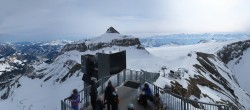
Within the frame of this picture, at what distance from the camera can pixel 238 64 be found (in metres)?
144

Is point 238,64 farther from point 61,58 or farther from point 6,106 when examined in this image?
point 6,106

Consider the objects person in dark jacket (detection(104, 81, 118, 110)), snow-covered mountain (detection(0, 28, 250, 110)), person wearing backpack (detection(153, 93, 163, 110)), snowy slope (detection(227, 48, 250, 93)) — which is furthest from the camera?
snowy slope (detection(227, 48, 250, 93))

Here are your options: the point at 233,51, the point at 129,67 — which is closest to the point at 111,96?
the point at 129,67

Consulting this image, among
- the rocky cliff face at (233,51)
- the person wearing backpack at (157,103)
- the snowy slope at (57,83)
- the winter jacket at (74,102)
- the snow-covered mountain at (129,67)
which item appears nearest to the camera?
the winter jacket at (74,102)

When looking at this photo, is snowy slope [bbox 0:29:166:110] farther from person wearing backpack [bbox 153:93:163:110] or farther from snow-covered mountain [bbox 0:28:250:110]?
person wearing backpack [bbox 153:93:163:110]

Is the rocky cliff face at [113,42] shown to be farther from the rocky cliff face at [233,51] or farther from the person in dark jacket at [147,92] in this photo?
the person in dark jacket at [147,92]

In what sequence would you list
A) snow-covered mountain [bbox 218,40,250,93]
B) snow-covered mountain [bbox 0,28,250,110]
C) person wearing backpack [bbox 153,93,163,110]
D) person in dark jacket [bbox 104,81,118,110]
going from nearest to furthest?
person in dark jacket [bbox 104,81,118,110] → person wearing backpack [bbox 153,93,163,110] → snow-covered mountain [bbox 0,28,250,110] → snow-covered mountain [bbox 218,40,250,93]

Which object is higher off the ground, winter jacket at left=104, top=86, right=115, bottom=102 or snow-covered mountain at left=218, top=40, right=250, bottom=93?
winter jacket at left=104, top=86, right=115, bottom=102

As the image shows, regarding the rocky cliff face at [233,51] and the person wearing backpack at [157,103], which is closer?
the person wearing backpack at [157,103]

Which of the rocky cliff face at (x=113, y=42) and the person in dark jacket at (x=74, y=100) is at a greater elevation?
the person in dark jacket at (x=74, y=100)

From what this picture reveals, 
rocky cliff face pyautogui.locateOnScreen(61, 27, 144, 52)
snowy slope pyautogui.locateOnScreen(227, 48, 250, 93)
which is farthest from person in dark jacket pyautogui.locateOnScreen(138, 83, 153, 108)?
snowy slope pyautogui.locateOnScreen(227, 48, 250, 93)

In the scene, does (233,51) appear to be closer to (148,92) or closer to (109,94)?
(148,92)

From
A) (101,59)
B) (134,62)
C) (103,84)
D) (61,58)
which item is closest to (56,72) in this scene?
(61,58)

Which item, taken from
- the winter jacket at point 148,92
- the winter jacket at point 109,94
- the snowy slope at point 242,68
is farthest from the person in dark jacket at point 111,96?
the snowy slope at point 242,68
